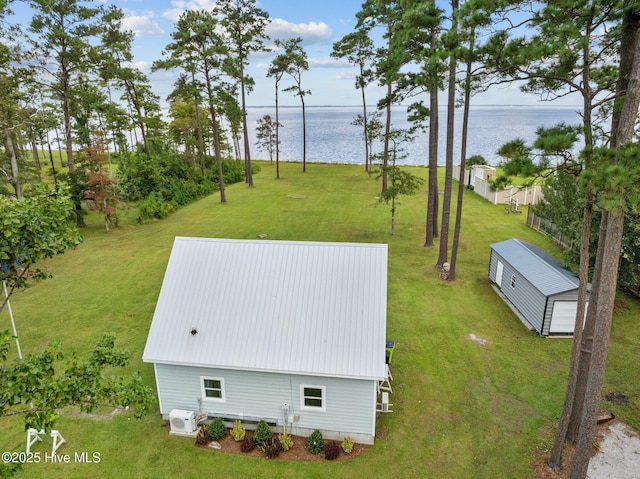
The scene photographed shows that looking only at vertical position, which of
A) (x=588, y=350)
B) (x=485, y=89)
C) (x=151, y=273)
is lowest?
(x=151, y=273)

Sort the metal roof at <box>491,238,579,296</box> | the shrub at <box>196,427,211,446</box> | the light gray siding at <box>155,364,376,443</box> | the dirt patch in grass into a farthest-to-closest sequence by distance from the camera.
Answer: the metal roof at <box>491,238,579,296</box>, the shrub at <box>196,427,211,446</box>, the light gray siding at <box>155,364,376,443</box>, the dirt patch in grass

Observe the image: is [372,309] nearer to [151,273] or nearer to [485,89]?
[485,89]

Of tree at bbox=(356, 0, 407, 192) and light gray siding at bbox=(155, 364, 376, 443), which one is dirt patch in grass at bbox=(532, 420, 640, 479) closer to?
light gray siding at bbox=(155, 364, 376, 443)

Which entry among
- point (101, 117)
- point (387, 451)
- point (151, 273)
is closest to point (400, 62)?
point (387, 451)

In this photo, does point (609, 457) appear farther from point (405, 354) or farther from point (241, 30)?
point (241, 30)

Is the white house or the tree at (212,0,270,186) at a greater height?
the tree at (212,0,270,186)

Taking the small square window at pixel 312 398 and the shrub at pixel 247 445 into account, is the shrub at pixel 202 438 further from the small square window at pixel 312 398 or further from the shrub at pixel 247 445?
the small square window at pixel 312 398

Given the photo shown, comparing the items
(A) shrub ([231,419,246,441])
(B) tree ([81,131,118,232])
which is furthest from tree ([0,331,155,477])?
(B) tree ([81,131,118,232])
